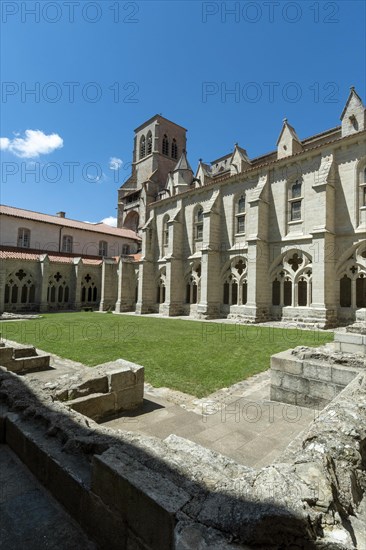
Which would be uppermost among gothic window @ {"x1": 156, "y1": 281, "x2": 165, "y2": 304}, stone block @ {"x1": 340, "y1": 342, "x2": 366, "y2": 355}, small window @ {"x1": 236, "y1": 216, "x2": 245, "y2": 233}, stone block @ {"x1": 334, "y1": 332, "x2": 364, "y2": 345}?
small window @ {"x1": 236, "y1": 216, "x2": 245, "y2": 233}

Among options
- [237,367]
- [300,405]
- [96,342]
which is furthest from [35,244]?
[300,405]

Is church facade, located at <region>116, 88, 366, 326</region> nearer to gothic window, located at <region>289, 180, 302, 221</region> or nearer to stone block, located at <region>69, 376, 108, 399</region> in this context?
gothic window, located at <region>289, 180, 302, 221</region>

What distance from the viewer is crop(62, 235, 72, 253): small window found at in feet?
115

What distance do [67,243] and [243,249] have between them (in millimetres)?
23171

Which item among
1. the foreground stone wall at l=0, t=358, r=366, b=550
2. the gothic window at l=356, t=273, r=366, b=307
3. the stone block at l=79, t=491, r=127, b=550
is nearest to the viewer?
the foreground stone wall at l=0, t=358, r=366, b=550

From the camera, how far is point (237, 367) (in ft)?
25.5

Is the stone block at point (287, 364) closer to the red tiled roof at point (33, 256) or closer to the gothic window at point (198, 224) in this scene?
the gothic window at point (198, 224)

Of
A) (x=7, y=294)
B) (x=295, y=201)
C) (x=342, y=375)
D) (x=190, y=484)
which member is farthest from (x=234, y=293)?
(x=190, y=484)

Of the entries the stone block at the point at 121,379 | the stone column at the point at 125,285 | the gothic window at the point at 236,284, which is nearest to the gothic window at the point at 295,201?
the gothic window at the point at 236,284

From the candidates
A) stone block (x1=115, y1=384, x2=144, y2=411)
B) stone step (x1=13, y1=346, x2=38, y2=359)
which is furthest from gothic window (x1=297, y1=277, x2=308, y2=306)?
stone step (x1=13, y1=346, x2=38, y2=359)

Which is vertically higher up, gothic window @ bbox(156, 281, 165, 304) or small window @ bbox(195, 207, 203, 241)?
small window @ bbox(195, 207, 203, 241)

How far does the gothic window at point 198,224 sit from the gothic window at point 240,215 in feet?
12.9

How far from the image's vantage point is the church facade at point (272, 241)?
17094mm

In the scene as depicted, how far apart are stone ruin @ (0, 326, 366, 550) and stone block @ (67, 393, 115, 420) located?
0.96 meters
